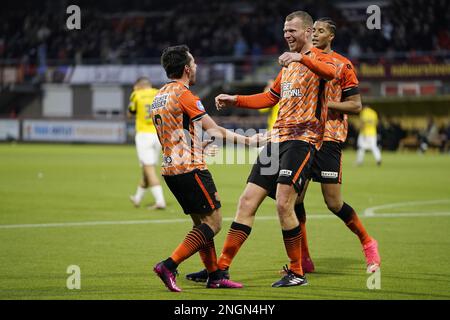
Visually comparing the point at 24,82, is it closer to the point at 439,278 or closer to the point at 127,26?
the point at 127,26

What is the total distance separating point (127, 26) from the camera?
56.2 meters

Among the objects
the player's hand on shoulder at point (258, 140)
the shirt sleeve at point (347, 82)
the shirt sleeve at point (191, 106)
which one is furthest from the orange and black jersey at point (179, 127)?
the shirt sleeve at point (347, 82)

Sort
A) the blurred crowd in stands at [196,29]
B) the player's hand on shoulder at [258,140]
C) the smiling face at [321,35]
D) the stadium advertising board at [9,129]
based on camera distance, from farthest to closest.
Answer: the stadium advertising board at [9,129] → the blurred crowd in stands at [196,29] → the smiling face at [321,35] → the player's hand on shoulder at [258,140]

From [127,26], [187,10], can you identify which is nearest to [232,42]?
[187,10]

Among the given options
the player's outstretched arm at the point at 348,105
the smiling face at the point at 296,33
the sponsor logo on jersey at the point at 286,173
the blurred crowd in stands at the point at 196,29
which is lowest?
the sponsor logo on jersey at the point at 286,173

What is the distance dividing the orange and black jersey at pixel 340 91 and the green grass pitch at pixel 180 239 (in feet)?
5.06

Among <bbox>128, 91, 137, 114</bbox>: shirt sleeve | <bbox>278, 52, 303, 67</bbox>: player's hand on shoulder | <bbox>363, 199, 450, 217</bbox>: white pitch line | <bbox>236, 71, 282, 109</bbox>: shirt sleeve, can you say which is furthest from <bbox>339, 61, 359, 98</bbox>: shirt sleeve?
<bbox>128, 91, 137, 114</bbox>: shirt sleeve

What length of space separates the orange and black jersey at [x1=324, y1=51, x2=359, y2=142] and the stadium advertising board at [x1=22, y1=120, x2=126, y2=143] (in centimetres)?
3891

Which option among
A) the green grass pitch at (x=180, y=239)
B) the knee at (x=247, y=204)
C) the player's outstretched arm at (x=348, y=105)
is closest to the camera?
the green grass pitch at (x=180, y=239)

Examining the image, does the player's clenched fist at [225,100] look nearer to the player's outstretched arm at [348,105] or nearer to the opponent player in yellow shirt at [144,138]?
the player's outstretched arm at [348,105]

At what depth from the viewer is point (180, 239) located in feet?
40.4

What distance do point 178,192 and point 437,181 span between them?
54.8 ft

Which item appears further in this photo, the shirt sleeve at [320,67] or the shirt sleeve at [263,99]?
the shirt sleeve at [263,99]

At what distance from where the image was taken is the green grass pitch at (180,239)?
27.4 feet
